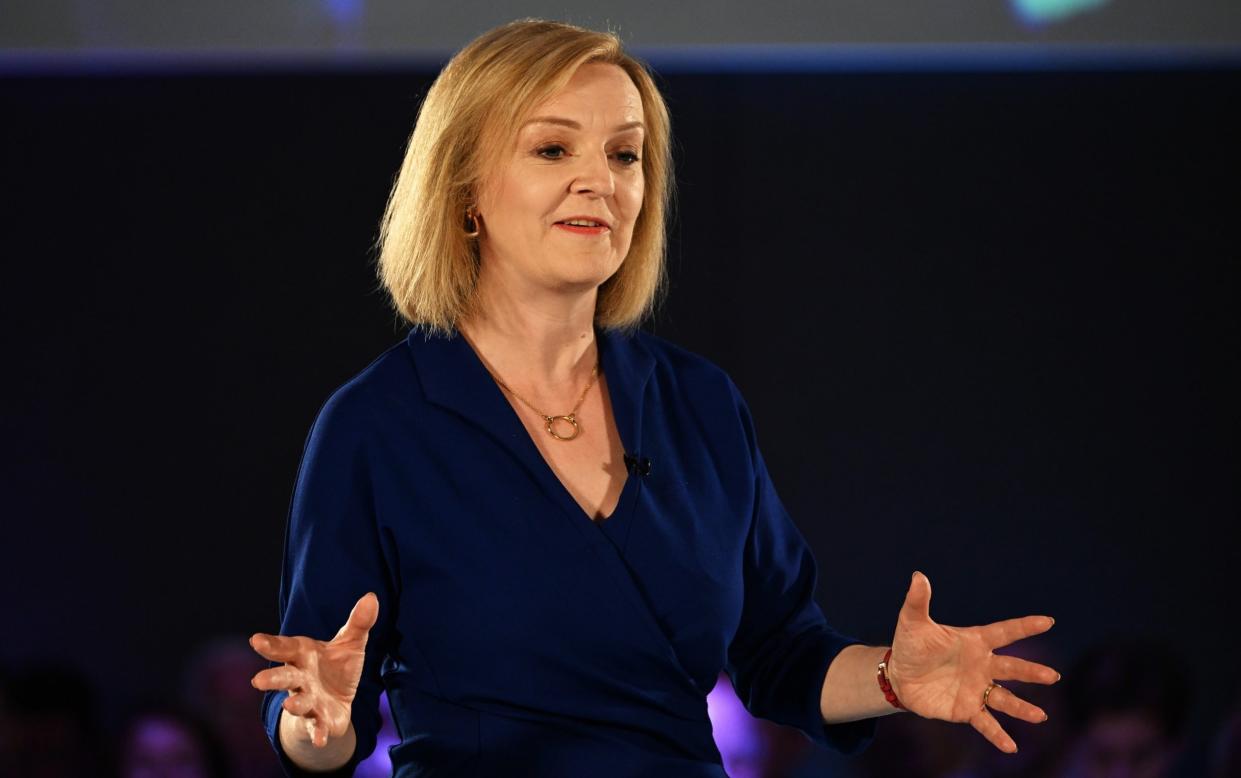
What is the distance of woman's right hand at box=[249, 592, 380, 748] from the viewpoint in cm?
137

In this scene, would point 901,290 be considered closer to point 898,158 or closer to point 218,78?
point 898,158

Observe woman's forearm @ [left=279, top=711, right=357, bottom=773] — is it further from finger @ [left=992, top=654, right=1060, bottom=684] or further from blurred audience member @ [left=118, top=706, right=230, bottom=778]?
blurred audience member @ [left=118, top=706, right=230, bottom=778]

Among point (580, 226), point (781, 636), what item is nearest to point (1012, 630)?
point (781, 636)

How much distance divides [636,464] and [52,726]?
2.27 m

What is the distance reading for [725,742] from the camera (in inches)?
134

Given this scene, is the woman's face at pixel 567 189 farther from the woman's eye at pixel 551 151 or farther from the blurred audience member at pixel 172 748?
the blurred audience member at pixel 172 748

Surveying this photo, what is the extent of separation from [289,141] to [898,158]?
153 cm

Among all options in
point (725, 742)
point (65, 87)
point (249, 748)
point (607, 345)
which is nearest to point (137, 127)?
point (65, 87)

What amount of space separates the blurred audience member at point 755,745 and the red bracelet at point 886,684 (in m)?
1.77

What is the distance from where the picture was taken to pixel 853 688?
1.71 metres

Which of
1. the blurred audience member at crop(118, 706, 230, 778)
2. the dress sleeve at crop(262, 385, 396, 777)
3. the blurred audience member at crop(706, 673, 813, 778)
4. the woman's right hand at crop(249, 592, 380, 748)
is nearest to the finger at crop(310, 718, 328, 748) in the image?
the woman's right hand at crop(249, 592, 380, 748)

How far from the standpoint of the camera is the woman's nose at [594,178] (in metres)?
1.68

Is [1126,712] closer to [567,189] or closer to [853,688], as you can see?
[853,688]

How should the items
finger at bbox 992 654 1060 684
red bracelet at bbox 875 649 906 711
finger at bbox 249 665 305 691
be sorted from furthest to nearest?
red bracelet at bbox 875 649 906 711, finger at bbox 992 654 1060 684, finger at bbox 249 665 305 691
